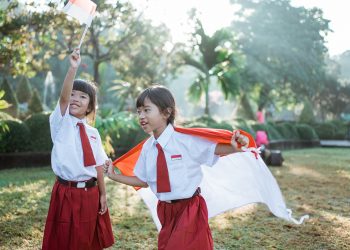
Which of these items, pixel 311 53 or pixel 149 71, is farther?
pixel 311 53

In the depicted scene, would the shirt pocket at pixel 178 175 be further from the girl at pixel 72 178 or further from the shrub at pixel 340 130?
the shrub at pixel 340 130

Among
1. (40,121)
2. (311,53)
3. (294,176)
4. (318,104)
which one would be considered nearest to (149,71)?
(40,121)

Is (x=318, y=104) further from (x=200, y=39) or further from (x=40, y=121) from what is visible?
(x=40, y=121)

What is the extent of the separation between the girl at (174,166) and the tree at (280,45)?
26.2m

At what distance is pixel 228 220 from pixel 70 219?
275cm

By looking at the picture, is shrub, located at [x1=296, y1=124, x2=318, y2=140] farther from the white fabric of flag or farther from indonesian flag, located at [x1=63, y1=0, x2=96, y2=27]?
indonesian flag, located at [x1=63, y1=0, x2=96, y2=27]

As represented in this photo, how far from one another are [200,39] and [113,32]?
431cm

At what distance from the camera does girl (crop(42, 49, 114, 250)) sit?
9.41ft

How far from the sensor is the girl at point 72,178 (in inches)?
113

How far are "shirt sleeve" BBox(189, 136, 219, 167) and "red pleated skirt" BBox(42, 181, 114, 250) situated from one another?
791mm

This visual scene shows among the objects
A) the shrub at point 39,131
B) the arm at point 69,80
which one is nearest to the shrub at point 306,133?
the shrub at point 39,131

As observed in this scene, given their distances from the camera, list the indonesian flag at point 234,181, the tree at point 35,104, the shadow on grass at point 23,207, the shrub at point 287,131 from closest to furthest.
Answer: the indonesian flag at point 234,181 < the shadow on grass at point 23,207 < the tree at point 35,104 < the shrub at point 287,131

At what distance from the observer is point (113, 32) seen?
57.4 ft

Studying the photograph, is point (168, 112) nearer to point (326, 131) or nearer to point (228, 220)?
point (228, 220)
